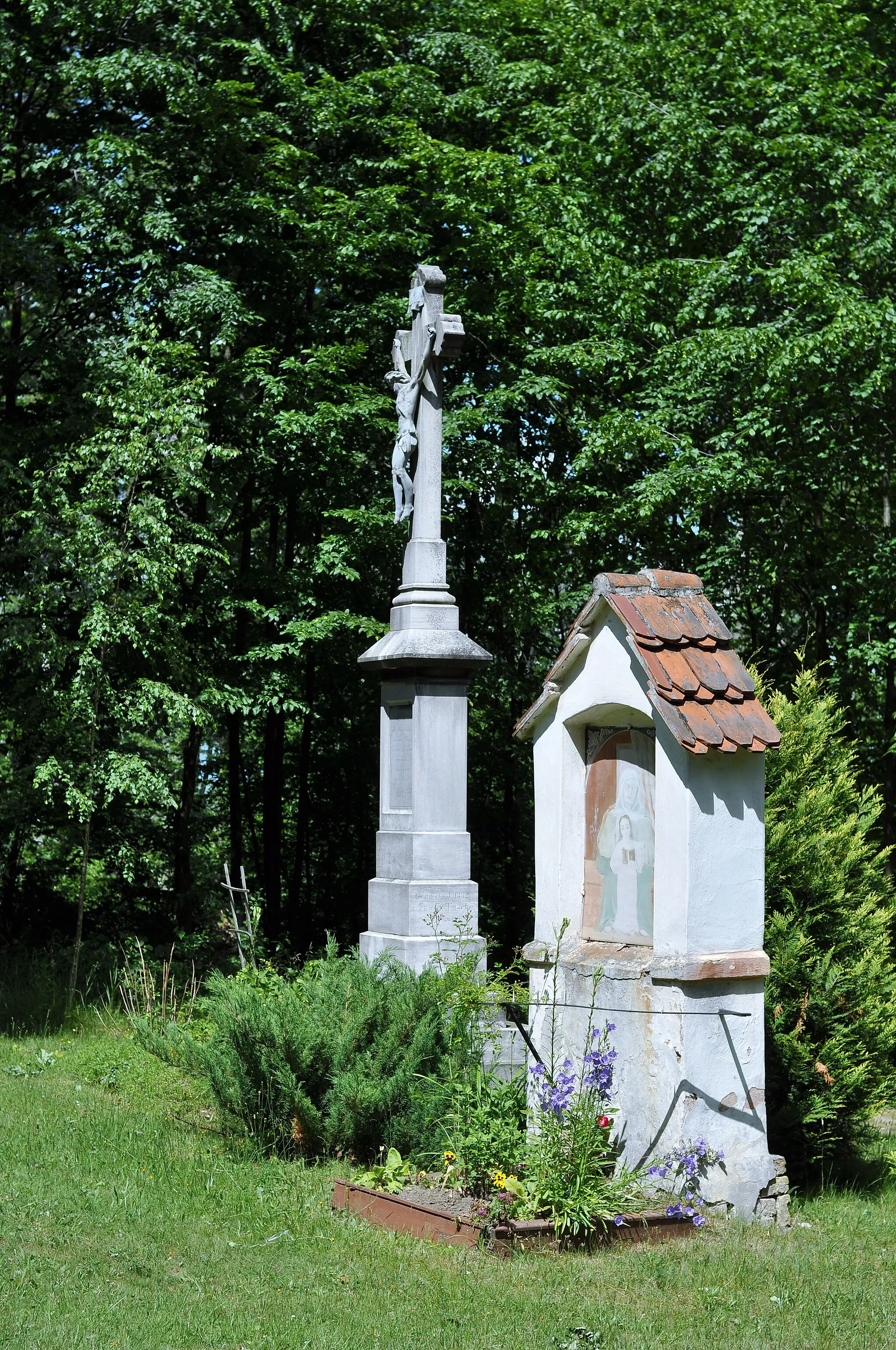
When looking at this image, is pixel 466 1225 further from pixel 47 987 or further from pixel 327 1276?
pixel 47 987

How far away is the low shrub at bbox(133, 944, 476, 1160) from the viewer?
250 inches

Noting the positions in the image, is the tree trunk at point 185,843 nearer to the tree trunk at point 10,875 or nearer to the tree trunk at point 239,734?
the tree trunk at point 239,734

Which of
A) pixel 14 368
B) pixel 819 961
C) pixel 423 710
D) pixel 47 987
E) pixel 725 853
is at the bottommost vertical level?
pixel 47 987

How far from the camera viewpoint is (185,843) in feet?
49.0

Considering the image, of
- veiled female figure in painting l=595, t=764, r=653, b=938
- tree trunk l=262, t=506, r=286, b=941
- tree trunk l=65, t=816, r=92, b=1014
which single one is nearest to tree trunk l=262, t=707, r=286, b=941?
tree trunk l=262, t=506, r=286, b=941

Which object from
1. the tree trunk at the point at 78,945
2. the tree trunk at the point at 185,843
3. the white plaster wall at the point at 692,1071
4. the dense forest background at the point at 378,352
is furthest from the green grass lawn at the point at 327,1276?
the tree trunk at the point at 185,843

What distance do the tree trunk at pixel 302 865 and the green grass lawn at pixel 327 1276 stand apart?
9820 mm

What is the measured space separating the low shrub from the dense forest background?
16.6 feet

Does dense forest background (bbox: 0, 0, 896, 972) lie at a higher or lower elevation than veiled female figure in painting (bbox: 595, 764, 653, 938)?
higher

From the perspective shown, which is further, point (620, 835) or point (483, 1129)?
point (620, 835)

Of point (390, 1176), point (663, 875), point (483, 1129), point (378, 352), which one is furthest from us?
point (378, 352)

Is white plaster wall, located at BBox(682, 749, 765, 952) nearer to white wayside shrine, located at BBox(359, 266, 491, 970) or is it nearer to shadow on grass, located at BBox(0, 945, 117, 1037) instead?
white wayside shrine, located at BBox(359, 266, 491, 970)

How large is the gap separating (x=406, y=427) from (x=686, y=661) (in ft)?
12.3

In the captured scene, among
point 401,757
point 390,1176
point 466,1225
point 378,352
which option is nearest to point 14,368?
point 378,352
